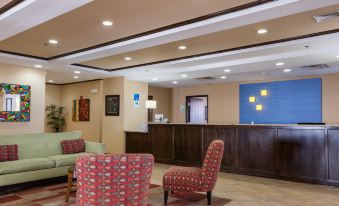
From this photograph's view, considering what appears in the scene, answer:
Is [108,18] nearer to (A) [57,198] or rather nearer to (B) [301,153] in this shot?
(A) [57,198]

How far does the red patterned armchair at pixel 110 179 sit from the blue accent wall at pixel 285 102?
24.1 ft

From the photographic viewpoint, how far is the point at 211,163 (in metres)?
3.82

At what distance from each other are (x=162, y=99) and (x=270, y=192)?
7.36 meters

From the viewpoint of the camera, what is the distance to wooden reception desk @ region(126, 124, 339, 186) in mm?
5141

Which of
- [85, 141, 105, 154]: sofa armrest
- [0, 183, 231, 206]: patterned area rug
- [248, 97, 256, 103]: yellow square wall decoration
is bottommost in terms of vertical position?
[0, 183, 231, 206]: patterned area rug

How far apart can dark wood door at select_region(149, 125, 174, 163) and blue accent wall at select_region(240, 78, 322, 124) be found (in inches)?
131

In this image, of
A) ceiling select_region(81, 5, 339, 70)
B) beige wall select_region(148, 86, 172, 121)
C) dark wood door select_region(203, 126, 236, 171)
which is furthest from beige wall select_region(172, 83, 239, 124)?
ceiling select_region(81, 5, 339, 70)

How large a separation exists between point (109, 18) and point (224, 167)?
417cm

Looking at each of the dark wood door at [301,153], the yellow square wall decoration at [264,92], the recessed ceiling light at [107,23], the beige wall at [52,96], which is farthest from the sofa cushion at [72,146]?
the yellow square wall decoration at [264,92]

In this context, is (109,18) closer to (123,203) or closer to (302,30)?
(123,203)

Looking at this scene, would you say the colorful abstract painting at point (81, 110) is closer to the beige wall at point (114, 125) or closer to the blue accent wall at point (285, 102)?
the beige wall at point (114, 125)

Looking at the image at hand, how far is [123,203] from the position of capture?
2316 mm

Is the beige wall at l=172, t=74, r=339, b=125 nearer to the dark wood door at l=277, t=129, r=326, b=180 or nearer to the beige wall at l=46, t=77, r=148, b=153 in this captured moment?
the beige wall at l=46, t=77, r=148, b=153

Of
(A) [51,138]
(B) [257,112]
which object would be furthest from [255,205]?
(B) [257,112]
